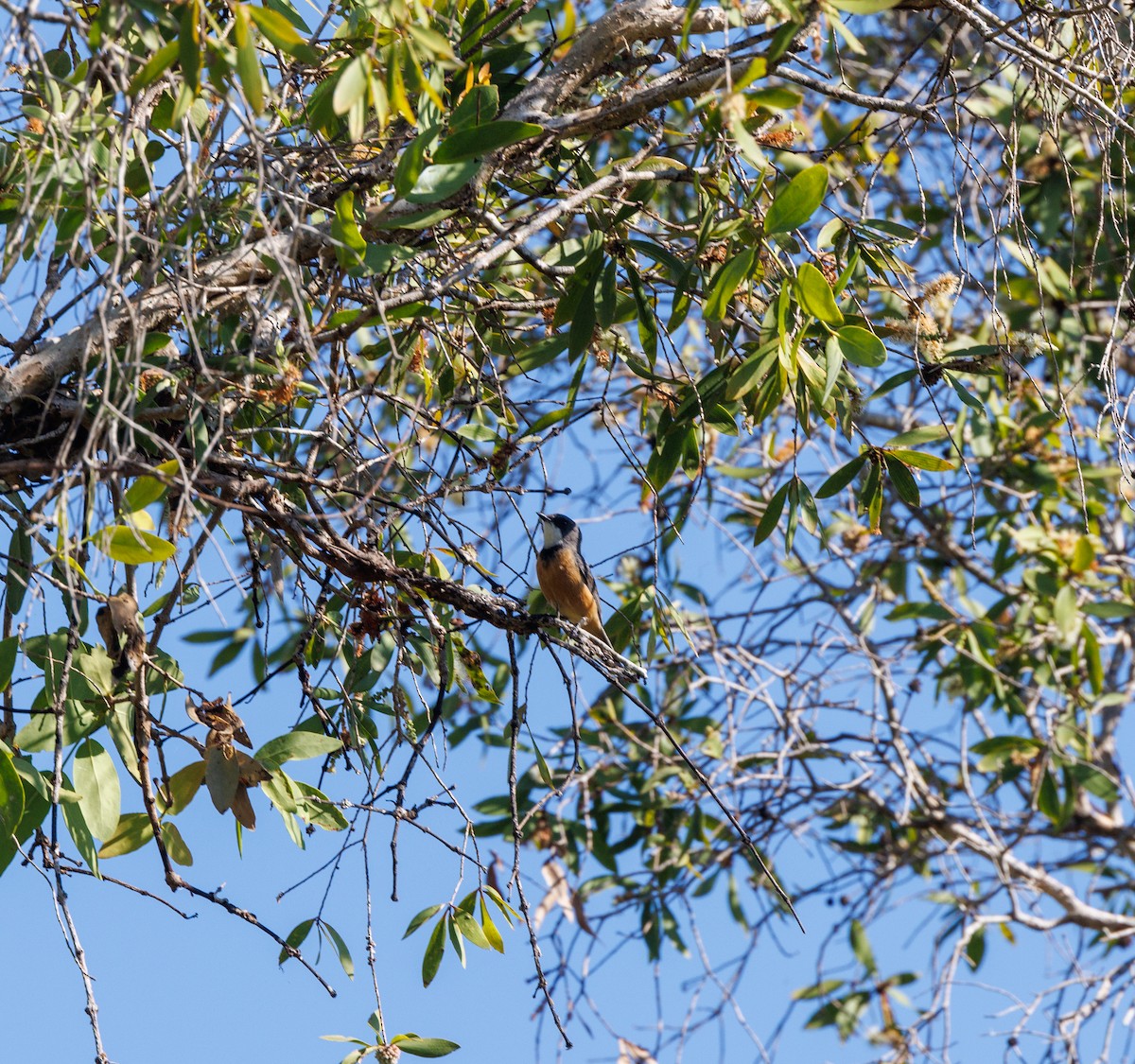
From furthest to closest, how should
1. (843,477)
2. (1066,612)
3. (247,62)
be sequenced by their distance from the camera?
(1066,612) < (843,477) < (247,62)

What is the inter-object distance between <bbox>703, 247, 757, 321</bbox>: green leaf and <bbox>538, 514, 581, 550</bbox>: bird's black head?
212cm

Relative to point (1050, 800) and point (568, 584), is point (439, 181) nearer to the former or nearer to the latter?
point (568, 584)

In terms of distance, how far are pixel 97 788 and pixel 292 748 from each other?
30cm

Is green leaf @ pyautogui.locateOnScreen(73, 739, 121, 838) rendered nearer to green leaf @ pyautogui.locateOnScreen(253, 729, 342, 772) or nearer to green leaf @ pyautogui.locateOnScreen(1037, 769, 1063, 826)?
green leaf @ pyautogui.locateOnScreen(253, 729, 342, 772)

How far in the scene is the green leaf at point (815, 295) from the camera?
6.50ft

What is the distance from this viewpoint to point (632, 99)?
216cm

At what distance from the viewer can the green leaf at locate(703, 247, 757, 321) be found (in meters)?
2.01

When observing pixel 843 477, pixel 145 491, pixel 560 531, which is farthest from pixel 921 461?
pixel 560 531

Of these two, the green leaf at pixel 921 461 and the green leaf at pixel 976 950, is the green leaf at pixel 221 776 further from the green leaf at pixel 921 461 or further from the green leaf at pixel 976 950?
the green leaf at pixel 976 950

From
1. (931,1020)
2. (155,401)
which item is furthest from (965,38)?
(155,401)

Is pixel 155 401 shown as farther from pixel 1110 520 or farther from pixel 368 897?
pixel 1110 520

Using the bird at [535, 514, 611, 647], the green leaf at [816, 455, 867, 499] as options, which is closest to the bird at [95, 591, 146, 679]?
the green leaf at [816, 455, 867, 499]

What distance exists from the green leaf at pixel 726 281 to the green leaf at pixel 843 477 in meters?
0.52

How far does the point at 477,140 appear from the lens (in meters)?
1.94
